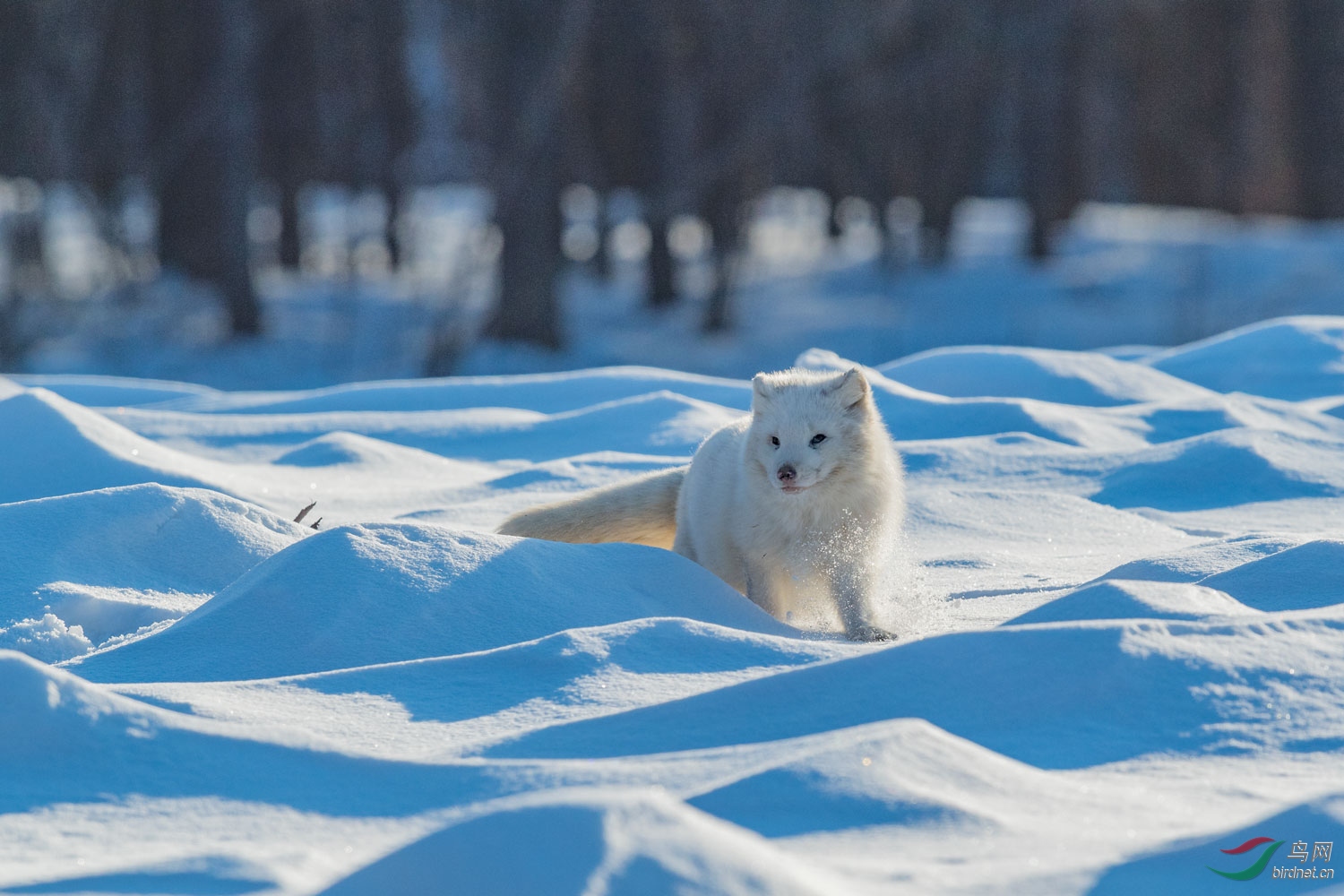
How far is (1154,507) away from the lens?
5.60 m

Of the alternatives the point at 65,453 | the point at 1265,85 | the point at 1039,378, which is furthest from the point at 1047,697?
the point at 1265,85

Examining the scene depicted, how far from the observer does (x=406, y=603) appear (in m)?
3.72

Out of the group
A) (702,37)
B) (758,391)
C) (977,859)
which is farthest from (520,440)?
(702,37)

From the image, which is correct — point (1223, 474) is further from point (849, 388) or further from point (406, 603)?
point (406, 603)

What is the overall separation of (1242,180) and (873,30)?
28.3 ft

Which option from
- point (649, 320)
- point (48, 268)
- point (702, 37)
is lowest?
point (649, 320)

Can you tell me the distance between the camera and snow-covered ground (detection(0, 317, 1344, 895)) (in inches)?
88.6

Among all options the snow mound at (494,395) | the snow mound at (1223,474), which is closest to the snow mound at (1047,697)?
the snow mound at (1223,474)

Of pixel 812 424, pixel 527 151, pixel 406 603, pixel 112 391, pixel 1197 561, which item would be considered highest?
pixel 527 151

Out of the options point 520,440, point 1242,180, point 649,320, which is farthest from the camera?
point 1242,180

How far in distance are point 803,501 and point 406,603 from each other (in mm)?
1231

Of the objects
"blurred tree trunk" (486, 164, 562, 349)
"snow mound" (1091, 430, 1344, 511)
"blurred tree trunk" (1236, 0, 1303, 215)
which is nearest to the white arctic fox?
"snow mound" (1091, 430, 1344, 511)

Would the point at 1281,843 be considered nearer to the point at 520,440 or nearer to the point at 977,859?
the point at 977,859

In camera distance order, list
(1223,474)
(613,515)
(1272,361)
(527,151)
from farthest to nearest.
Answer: (527,151)
(1272,361)
(1223,474)
(613,515)
